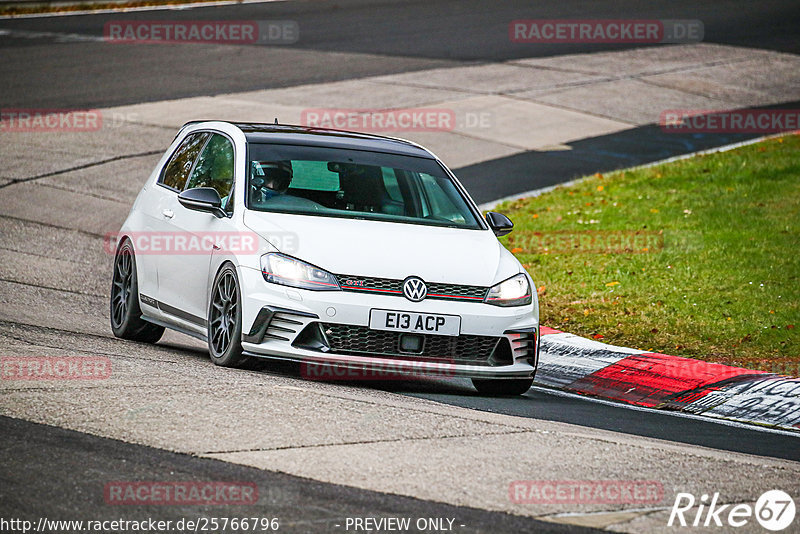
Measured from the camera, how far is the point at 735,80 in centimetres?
2523

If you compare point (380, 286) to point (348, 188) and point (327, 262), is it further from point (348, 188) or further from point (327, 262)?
point (348, 188)

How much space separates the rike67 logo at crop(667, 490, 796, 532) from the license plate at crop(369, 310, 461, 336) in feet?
7.78

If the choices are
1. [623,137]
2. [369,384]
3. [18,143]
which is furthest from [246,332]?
[623,137]

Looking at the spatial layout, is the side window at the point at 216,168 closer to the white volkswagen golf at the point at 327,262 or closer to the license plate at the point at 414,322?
the white volkswagen golf at the point at 327,262

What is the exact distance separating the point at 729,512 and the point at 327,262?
3120mm

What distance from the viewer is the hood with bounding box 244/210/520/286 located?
25.2 feet

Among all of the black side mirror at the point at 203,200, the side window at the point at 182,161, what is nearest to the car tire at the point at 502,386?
the black side mirror at the point at 203,200

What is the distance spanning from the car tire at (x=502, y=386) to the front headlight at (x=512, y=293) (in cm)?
56

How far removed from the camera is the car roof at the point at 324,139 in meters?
8.92

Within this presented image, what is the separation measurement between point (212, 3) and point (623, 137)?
17.1 metres

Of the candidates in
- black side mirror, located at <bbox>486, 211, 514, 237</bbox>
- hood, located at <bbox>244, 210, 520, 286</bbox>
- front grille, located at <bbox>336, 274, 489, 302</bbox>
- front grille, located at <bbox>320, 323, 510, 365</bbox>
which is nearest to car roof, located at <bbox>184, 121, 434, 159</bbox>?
black side mirror, located at <bbox>486, 211, 514, 237</bbox>

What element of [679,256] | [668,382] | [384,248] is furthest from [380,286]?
[679,256]

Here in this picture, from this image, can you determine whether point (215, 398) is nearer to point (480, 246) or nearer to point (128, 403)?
point (128, 403)

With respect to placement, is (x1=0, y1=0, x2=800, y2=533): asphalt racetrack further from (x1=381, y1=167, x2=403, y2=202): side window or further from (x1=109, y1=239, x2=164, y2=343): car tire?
(x1=381, y1=167, x2=403, y2=202): side window
